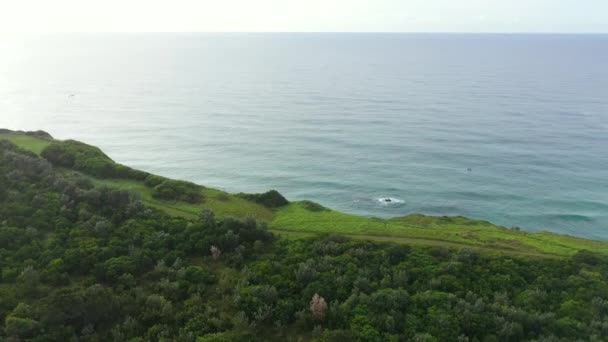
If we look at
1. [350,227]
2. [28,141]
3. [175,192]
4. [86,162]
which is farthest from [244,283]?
[28,141]

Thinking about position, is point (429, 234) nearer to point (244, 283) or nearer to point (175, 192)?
point (244, 283)

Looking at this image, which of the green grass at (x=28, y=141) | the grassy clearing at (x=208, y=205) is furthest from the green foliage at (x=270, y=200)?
the green grass at (x=28, y=141)

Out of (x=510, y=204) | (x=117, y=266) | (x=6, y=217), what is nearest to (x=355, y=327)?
(x=117, y=266)

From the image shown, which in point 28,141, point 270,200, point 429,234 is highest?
point 28,141

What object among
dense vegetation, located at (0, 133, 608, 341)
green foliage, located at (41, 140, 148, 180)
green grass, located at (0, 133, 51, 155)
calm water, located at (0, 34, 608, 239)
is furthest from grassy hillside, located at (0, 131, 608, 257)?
calm water, located at (0, 34, 608, 239)

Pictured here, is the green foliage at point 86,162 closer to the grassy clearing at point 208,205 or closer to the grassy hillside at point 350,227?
the grassy hillside at point 350,227

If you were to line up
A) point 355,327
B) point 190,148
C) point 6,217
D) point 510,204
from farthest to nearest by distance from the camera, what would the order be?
point 190,148 < point 510,204 < point 6,217 < point 355,327

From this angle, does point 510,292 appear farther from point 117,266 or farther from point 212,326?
point 117,266

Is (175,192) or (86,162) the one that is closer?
(175,192)
